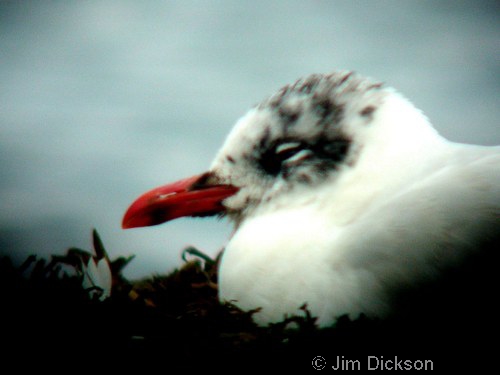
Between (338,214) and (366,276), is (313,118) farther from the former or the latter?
(366,276)

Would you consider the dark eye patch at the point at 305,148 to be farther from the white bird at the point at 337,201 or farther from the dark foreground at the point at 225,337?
the dark foreground at the point at 225,337

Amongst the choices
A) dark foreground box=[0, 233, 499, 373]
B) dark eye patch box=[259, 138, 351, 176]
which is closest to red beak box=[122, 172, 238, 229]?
dark eye patch box=[259, 138, 351, 176]

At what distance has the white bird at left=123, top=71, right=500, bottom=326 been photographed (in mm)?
1171

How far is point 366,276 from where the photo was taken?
1198mm

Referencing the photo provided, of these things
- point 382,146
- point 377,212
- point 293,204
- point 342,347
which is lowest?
point 342,347

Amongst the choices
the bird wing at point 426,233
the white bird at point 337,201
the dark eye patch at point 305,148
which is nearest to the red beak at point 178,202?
the white bird at point 337,201

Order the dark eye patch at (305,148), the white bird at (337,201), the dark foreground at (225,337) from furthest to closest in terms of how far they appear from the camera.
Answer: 1. the dark eye patch at (305,148)
2. the white bird at (337,201)
3. the dark foreground at (225,337)

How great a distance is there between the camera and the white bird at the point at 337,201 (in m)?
1.17

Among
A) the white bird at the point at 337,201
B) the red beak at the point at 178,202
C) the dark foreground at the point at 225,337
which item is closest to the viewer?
the dark foreground at the point at 225,337

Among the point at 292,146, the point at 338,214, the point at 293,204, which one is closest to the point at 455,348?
the point at 338,214

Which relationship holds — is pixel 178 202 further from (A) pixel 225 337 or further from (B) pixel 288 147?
(A) pixel 225 337

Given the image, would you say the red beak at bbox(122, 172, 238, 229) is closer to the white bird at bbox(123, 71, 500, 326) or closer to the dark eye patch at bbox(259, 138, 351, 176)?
the white bird at bbox(123, 71, 500, 326)

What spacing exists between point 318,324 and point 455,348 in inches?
11.6

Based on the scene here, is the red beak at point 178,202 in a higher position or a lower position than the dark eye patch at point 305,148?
lower
